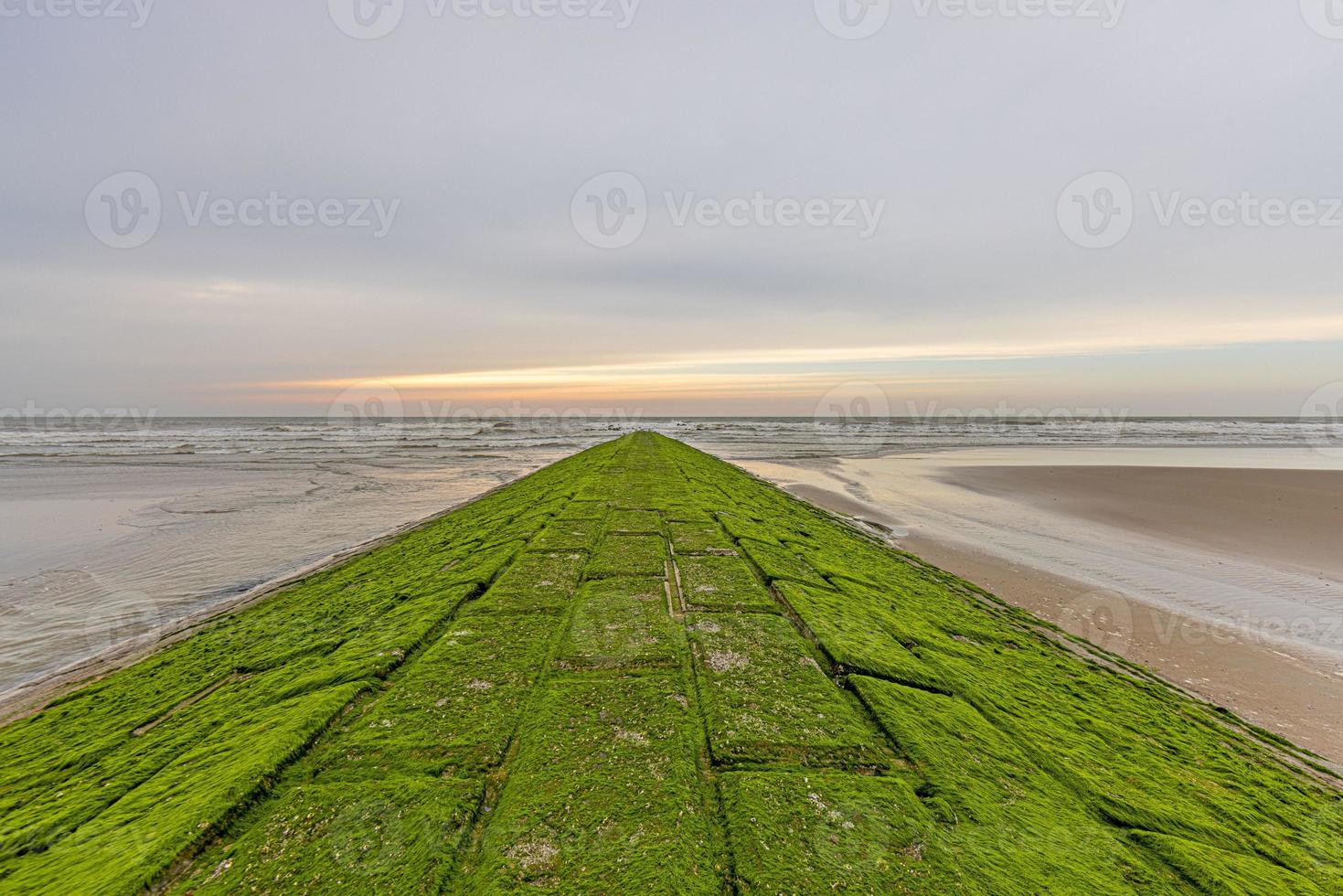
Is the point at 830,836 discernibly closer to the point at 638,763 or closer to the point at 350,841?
the point at 638,763

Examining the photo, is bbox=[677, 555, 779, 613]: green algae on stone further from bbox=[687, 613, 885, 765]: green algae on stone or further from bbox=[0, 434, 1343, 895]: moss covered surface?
bbox=[687, 613, 885, 765]: green algae on stone

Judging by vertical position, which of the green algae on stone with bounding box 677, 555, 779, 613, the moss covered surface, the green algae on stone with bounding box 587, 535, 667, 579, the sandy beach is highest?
the green algae on stone with bounding box 587, 535, 667, 579

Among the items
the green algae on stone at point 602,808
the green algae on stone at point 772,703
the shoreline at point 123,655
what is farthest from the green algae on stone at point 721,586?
the shoreline at point 123,655

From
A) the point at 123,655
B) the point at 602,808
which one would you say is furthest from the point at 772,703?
the point at 123,655

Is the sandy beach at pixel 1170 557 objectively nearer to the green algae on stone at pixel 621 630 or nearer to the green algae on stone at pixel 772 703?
the green algae on stone at pixel 772 703

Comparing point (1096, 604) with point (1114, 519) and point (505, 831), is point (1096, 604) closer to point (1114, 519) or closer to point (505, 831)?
point (1114, 519)

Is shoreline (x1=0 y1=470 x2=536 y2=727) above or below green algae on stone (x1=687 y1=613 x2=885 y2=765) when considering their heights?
below

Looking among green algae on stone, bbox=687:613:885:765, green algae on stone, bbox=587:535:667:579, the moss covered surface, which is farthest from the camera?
green algae on stone, bbox=587:535:667:579

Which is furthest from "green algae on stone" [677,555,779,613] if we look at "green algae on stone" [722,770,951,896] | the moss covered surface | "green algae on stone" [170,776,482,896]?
"green algae on stone" [170,776,482,896]
